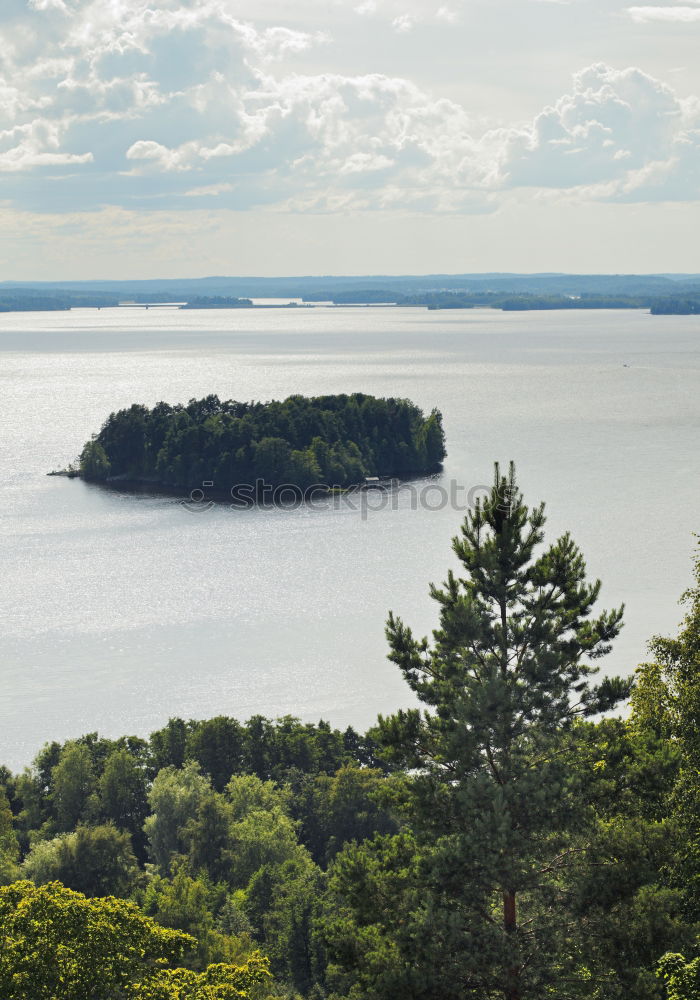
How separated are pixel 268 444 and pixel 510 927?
3619 inches

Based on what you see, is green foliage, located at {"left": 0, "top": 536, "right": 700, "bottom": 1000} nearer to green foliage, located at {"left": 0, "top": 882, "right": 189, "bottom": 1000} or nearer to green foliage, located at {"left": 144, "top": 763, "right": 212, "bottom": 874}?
green foliage, located at {"left": 0, "top": 882, "right": 189, "bottom": 1000}

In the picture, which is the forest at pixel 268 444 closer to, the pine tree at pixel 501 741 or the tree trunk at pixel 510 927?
the pine tree at pixel 501 741

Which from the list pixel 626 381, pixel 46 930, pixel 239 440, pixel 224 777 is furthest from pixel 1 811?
pixel 626 381

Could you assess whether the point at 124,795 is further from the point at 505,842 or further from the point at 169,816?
the point at 505,842

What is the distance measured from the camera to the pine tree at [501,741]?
61.9 ft

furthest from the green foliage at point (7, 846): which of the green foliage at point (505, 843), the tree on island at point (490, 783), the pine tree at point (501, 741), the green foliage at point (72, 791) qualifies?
the pine tree at point (501, 741)

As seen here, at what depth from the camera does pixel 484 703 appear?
1966 cm

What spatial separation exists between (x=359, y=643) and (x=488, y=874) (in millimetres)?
40588

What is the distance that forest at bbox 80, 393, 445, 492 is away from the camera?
110 m

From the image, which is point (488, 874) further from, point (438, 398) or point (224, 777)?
point (438, 398)

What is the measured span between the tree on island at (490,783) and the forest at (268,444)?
86795 millimetres

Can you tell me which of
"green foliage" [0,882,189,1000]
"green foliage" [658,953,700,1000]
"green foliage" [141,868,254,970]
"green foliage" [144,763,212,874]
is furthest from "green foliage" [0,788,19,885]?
"green foliage" [658,953,700,1000]

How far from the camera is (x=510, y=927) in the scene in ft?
63.5

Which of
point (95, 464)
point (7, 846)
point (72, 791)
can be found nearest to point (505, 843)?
point (7, 846)
